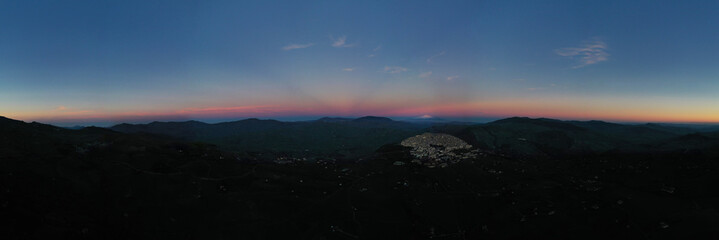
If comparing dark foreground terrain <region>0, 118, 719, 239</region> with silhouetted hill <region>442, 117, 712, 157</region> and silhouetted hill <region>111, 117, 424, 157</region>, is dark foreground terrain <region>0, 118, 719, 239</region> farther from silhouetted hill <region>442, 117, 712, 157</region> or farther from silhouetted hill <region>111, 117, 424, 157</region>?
silhouetted hill <region>111, 117, 424, 157</region>

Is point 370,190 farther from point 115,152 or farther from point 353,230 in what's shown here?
point 115,152

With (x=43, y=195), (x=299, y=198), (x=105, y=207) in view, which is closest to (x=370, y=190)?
(x=299, y=198)

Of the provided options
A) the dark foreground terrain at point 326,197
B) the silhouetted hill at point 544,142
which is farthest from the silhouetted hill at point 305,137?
the dark foreground terrain at point 326,197

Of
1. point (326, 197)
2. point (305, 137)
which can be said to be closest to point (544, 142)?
point (326, 197)

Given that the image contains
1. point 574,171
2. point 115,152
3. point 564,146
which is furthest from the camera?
point 564,146

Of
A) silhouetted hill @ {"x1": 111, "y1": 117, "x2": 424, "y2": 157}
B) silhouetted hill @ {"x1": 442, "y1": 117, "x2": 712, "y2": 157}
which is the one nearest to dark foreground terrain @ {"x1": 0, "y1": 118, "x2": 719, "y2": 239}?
silhouetted hill @ {"x1": 442, "y1": 117, "x2": 712, "y2": 157}

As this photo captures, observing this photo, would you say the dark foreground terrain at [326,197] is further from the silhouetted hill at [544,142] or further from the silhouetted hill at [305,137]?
the silhouetted hill at [305,137]

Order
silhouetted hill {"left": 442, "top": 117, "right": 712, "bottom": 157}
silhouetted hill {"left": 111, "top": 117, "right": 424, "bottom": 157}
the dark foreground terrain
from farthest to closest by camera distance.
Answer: silhouetted hill {"left": 111, "top": 117, "right": 424, "bottom": 157}
silhouetted hill {"left": 442, "top": 117, "right": 712, "bottom": 157}
the dark foreground terrain

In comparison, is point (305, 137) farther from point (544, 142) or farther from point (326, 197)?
point (326, 197)
